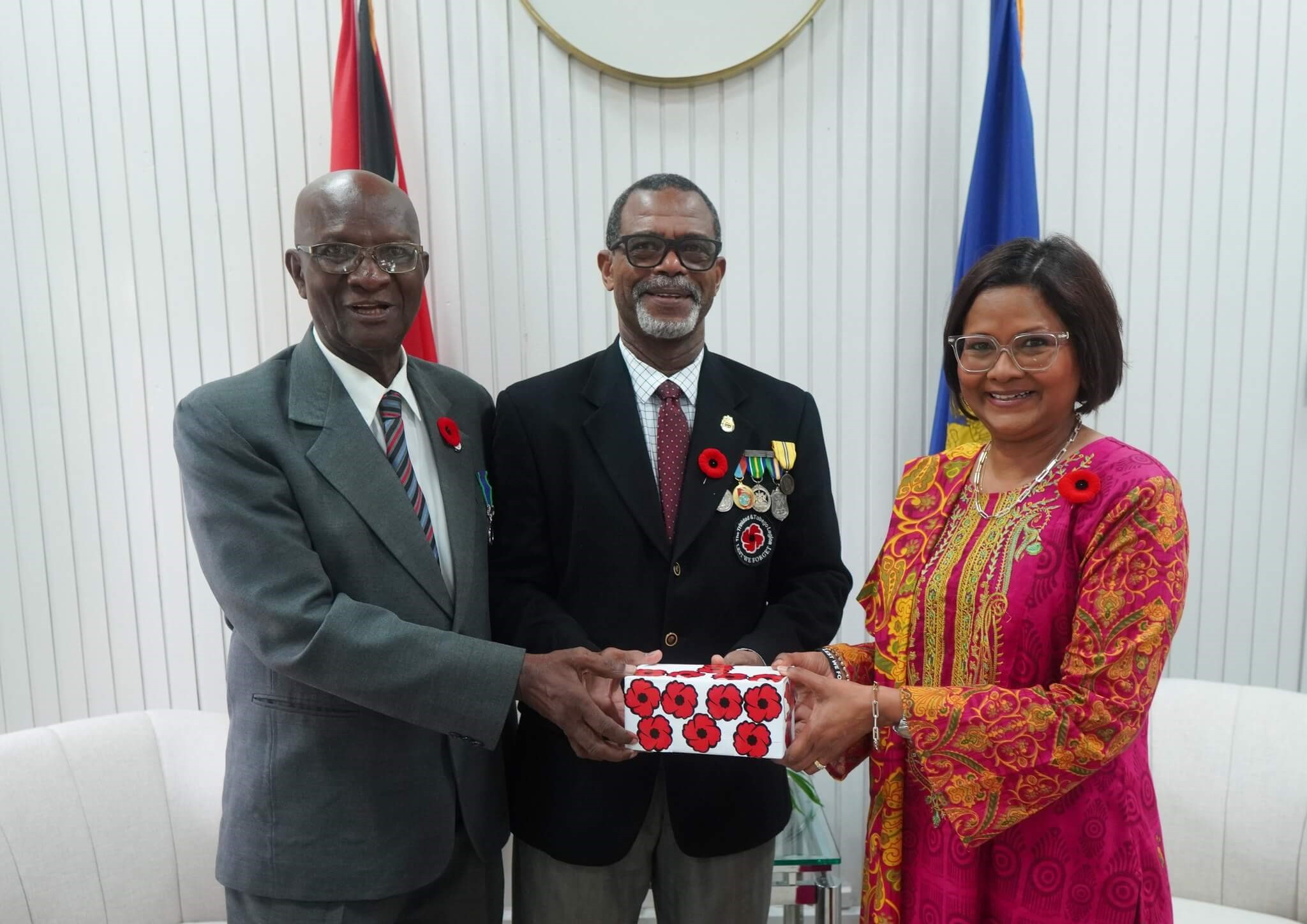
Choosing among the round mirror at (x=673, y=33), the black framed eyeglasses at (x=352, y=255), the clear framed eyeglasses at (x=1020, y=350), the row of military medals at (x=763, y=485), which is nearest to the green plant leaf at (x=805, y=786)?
the row of military medals at (x=763, y=485)

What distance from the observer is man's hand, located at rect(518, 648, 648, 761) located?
4.96 feet

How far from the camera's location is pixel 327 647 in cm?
147

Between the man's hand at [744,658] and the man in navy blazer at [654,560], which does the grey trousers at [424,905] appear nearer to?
the man in navy blazer at [654,560]

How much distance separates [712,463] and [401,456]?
62 centimetres

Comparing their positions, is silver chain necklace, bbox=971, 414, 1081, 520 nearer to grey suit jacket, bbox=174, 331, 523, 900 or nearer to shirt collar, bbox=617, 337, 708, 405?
shirt collar, bbox=617, 337, 708, 405

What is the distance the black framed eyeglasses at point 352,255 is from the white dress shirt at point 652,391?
0.50 metres

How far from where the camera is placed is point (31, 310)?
105 inches

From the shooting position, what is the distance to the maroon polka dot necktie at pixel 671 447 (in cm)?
175

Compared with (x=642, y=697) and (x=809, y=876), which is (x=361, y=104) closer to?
(x=642, y=697)

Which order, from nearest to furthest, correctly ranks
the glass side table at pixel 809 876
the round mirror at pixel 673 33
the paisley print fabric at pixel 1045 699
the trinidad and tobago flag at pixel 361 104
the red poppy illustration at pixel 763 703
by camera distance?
the paisley print fabric at pixel 1045 699, the red poppy illustration at pixel 763 703, the glass side table at pixel 809 876, the trinidad and tobago flag at pixel 361 104, the round mirror at pixel 673 33

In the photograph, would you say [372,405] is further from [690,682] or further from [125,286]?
[125,286]

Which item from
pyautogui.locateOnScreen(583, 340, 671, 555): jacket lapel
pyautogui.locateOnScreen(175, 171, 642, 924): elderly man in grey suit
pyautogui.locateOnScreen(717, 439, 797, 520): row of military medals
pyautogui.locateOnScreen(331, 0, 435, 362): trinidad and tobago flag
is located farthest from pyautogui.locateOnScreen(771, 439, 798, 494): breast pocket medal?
pyautogui.locateOnScreen(331, 0, 435, 362): trinidad and tobago flag

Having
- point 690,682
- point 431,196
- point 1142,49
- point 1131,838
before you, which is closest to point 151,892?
point 690,682

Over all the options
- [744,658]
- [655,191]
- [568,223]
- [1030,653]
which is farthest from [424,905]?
[568,223]
